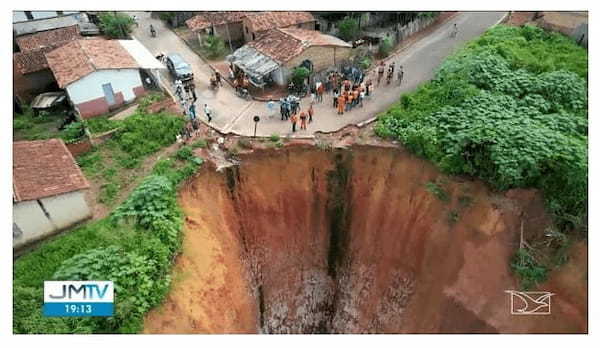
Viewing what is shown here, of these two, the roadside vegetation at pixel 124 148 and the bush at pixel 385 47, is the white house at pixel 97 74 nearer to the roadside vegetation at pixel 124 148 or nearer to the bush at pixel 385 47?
the roadside vegetation at pixel 124 148

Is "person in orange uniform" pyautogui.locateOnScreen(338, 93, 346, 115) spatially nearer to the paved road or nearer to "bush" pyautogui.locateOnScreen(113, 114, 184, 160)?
the paved road

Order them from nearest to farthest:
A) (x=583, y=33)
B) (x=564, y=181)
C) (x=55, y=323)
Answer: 1. (x=55, y=323)
2. (x=564, y=181)
3. (x=583, y=33)

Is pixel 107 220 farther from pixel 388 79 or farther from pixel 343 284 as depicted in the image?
pixel 388 79

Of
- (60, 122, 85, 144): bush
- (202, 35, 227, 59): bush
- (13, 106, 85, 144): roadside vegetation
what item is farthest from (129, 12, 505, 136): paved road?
(13, 106, 85, 144): roadside vegetation

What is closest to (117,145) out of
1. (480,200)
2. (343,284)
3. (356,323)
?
(343,284)

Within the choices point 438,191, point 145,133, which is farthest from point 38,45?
point 438,191

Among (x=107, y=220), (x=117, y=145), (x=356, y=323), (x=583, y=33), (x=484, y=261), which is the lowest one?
(x=356, y=323)

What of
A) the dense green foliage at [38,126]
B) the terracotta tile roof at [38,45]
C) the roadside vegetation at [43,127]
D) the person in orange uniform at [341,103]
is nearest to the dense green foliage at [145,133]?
the roadside vegetation at [43,127]
